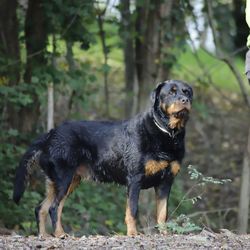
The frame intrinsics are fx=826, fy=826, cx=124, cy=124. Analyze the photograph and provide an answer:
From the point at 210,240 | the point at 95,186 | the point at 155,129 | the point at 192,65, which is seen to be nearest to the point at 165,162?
the point at 155,129

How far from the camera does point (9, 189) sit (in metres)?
13.0

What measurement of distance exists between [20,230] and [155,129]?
12.5 ft

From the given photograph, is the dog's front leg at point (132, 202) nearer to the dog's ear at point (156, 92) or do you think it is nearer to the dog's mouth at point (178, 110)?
the dog's mouth at point (178, 110)

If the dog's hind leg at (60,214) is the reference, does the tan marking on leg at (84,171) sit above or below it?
above

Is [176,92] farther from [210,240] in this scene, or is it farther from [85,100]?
[85,100]

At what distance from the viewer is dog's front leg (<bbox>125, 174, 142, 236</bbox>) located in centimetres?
940

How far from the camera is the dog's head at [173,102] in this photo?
30.7ft

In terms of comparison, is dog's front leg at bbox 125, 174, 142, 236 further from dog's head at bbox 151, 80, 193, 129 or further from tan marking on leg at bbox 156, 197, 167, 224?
dog's head at bbox 151, 80, 193, 129

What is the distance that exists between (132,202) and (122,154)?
643 millimetres

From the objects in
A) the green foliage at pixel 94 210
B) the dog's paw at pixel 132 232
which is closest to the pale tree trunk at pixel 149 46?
the green foliage at pixel 94 210

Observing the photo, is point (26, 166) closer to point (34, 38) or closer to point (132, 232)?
point (132, 232)

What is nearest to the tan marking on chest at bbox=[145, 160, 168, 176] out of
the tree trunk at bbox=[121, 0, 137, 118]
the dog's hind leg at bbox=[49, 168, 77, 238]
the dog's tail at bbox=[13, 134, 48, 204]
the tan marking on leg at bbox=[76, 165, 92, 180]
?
the tan marking on leg at bbox=[76, 165, 92, 180]

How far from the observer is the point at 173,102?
30.9 feet

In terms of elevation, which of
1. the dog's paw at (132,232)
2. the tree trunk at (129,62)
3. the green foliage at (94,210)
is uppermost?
the tree trunk at (129,62)
